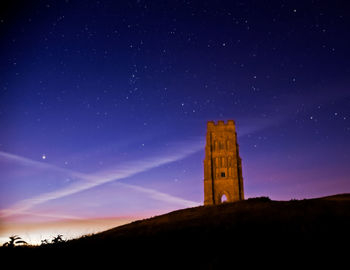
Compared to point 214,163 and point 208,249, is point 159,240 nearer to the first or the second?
point 208,249

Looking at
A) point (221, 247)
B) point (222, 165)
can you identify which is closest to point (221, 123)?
point (222, 165)

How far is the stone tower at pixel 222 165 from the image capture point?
5122 cm

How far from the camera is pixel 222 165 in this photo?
5350 cm

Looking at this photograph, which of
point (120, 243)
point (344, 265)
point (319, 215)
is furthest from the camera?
point (319, 215)

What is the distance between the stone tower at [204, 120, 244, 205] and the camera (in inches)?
2016

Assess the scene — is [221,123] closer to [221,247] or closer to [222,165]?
[222,165]

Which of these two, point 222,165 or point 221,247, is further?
point 222,165

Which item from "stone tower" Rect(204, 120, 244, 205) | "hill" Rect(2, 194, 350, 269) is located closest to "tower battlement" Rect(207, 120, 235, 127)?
"stone tower" Rect(204, 120, 244, 205)

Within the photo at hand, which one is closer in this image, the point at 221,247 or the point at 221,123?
the point at 221,247

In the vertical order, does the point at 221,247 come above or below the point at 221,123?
below

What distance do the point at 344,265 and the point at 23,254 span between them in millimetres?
8177

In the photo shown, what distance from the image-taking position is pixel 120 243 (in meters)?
10.3

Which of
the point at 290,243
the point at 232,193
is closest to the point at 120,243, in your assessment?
the point at 290,243

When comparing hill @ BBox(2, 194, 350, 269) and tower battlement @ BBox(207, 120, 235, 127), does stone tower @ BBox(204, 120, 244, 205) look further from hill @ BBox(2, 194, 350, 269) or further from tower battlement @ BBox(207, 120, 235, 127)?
hill @ BBox(2, 194, 350, 269)
